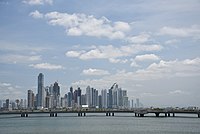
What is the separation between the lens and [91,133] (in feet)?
277

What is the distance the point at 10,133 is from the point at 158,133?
39581 mm

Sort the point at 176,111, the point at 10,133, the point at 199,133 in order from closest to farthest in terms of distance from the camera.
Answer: the point at 199,133
the point at 10,133
the point at 176,111

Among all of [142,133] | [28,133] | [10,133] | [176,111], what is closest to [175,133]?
[142,133]

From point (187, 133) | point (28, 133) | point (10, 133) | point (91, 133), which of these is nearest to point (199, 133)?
point (187, 133)

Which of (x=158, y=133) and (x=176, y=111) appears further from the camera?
(x=176, y=111)

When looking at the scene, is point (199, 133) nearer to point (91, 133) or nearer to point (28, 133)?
point (91, 133)

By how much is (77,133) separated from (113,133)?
9.07 meters

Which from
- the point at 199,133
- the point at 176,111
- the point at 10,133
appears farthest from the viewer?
the point at 176,111

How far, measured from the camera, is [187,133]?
277 ft

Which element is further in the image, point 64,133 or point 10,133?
point 10,133

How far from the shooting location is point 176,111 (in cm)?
19275

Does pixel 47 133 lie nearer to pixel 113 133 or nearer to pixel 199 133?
pixel 113 133

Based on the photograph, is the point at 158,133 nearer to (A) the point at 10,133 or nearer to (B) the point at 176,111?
(A) the point at 10,133

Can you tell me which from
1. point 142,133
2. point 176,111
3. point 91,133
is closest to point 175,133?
point 142,133
